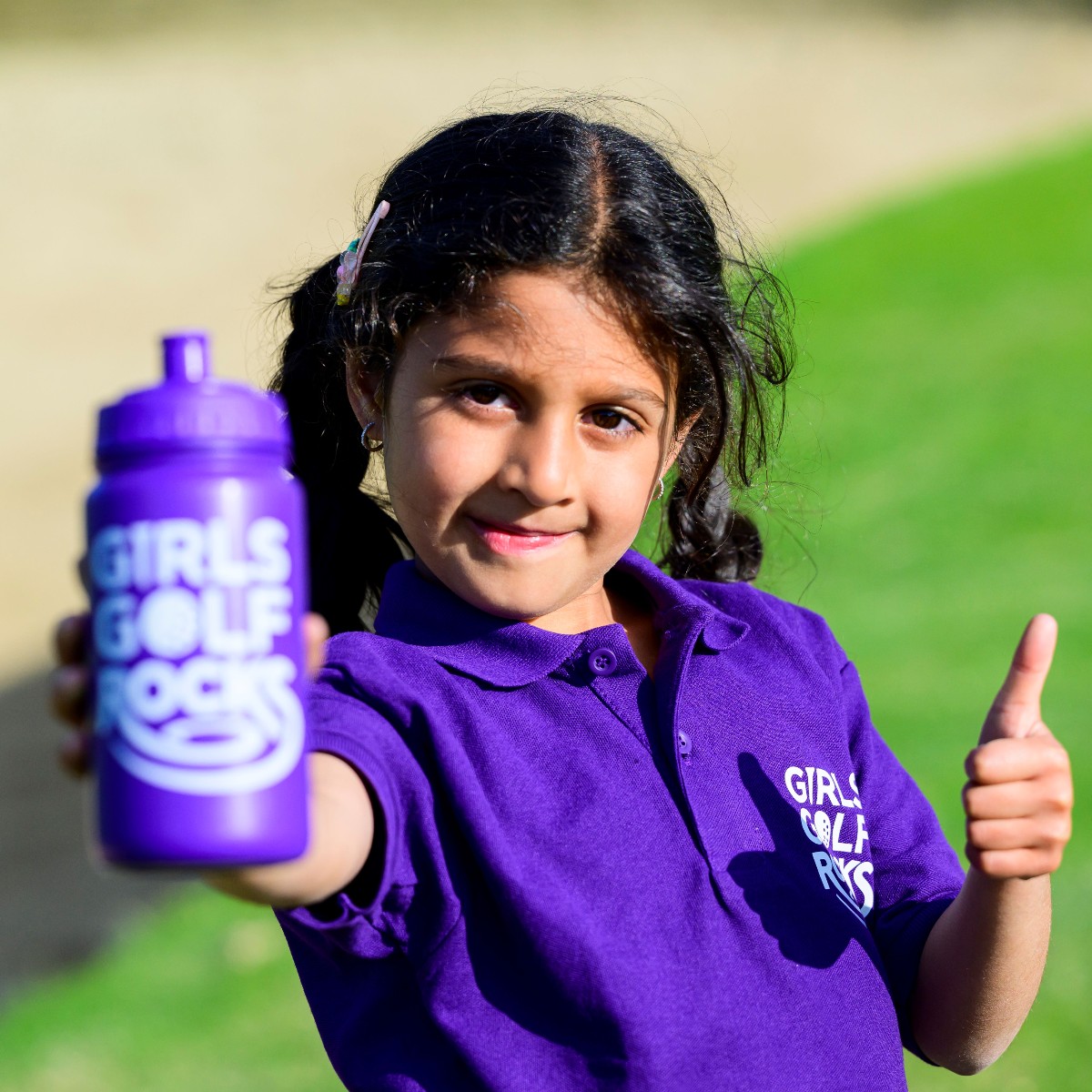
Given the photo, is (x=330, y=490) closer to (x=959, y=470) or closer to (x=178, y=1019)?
(x=178, y=1019)

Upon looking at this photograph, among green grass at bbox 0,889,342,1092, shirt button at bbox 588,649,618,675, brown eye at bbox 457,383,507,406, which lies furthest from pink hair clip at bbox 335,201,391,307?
green grass at bbox 0,889,342,1092

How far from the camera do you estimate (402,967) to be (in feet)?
4.61

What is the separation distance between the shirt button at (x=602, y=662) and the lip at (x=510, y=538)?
120 mm

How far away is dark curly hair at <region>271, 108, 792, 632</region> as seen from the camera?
5.07 feet

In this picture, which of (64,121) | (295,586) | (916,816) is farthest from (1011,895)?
(64,121)

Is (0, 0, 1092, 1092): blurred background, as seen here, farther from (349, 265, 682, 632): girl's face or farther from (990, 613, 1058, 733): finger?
(990, 613, 1058, 733): finger

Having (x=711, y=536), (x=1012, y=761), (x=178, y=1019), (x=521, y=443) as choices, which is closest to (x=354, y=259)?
(x=521, y=443)

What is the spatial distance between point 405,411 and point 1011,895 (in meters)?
0.73

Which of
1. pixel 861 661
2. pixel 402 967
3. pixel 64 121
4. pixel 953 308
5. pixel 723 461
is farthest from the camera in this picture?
pixel 64 121

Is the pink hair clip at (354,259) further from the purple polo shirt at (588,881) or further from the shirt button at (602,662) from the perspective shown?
the shirt button at (602,662)

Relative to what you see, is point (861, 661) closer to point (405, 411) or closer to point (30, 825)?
point (30, 825)

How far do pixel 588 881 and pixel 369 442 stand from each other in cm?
58

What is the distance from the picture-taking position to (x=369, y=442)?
69.1 inches

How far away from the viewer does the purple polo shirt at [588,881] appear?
1363mm
